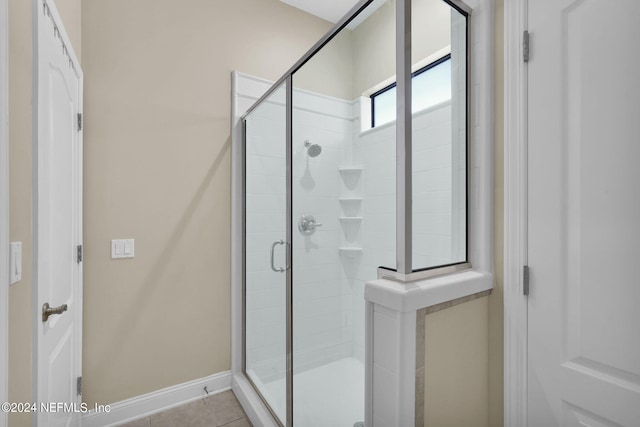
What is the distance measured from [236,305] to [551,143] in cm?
203

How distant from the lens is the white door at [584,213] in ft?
2.74

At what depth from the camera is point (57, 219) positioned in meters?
1.24

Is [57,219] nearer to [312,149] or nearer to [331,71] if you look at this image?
[312,149]

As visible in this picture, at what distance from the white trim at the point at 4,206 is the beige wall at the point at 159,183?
1099 millimetres

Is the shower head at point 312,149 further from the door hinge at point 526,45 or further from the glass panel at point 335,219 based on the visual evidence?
the door hinge at point 526,45

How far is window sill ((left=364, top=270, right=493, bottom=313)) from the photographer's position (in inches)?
34.6

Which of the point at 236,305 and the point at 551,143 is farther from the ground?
the point at 551,143

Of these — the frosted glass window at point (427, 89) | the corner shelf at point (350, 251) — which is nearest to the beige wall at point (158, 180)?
the corner shelf at point (350, 251)

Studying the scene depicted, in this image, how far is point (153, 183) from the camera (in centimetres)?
196

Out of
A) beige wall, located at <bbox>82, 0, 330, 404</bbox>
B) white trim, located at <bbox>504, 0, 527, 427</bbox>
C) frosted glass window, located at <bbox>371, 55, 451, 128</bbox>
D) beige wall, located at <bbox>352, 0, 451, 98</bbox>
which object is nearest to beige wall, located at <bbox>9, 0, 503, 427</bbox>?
beige wall, located at <bbox>82, 0, 330, 404</bbox>

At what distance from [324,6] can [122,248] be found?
7.74 ft

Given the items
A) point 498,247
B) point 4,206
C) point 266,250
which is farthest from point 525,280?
point 4,206

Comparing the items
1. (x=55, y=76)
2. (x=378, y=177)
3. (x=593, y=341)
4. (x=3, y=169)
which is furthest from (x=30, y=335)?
(x=593, y=341)

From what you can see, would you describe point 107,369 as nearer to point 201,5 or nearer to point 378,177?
point 378,177
